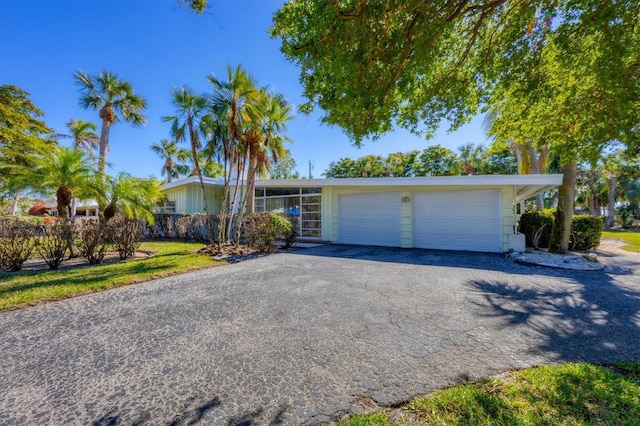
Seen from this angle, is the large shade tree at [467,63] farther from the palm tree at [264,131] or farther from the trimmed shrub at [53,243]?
the trimmed shrub at [53,243]

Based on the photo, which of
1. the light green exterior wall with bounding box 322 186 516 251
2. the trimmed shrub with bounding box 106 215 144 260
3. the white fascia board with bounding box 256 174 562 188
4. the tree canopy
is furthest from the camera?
the light green exterior wall with bounding box 322 186 516 251

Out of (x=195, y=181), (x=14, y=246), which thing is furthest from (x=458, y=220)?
(x=14, y=246)

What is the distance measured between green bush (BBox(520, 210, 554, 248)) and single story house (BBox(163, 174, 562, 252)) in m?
1.15

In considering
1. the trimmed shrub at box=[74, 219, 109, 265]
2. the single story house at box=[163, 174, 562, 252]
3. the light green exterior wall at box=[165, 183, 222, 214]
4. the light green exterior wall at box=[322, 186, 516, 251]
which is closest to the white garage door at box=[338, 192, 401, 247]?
the single story house at box=[163, 174, 562, 252]

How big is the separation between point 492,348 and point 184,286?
5.37 meters

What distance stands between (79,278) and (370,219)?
9929mm

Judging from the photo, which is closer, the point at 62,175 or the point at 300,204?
the point at 62,175

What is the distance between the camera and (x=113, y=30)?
21.9 ft

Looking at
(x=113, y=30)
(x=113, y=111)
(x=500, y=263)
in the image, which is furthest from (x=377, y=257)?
(x=113, y=111)

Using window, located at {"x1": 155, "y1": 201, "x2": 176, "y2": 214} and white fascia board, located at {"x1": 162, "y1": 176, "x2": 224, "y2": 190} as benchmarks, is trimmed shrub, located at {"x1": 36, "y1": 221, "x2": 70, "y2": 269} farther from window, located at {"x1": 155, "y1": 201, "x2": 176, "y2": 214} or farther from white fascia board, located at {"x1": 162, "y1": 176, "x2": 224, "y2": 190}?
window, located at {"x1": 155, "y1": 201, "x2": 176, "y2": 214}

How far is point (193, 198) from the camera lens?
1620 cm

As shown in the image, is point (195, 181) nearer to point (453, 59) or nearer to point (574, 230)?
point (453, 59)

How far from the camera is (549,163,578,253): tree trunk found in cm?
877

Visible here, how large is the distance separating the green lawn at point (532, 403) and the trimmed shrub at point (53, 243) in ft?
28.6
